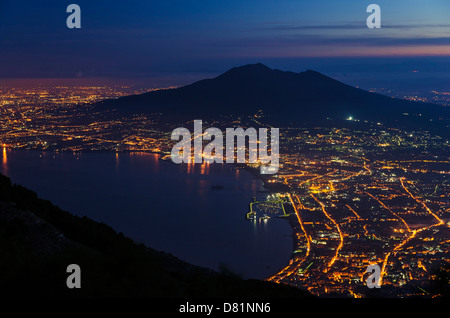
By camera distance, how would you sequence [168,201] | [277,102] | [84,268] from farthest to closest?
[277,102]
[168,201]
[84,268]

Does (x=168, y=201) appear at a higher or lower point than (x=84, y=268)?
lower

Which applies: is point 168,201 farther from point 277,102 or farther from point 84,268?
point 277,102

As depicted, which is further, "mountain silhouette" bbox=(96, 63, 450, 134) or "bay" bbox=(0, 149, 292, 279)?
"mountain silhouette" bbox=(96, 63, 450, 134)

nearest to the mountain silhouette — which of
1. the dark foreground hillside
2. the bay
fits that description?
the bay

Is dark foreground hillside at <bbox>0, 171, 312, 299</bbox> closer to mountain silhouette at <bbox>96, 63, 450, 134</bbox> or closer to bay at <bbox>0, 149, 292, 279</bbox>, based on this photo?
bay at <bbox>0, 149, 292, 279</bbox>

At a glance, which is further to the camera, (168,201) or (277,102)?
(277,102)

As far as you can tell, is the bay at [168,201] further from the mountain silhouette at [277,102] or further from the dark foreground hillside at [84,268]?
the mountain silhouette at [277,102]

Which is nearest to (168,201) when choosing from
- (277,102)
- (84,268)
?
(84,268)
